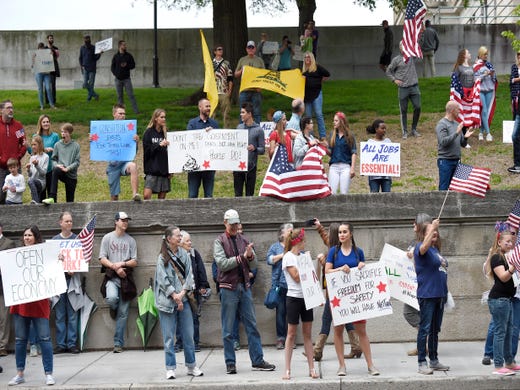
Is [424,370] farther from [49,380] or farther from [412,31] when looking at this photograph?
[412,31]

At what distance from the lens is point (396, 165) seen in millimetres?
17500

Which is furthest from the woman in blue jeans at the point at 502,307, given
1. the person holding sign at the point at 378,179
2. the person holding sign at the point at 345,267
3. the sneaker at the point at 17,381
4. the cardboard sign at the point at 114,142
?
the cardboard sign at the point at 114,142

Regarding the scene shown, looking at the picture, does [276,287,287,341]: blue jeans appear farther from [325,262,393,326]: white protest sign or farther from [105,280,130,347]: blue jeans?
[105,280,130,347]: blue jeans

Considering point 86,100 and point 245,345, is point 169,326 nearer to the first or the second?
point 245,345

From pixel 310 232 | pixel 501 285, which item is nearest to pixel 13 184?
pixel 310 232

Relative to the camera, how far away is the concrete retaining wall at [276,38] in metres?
35.0

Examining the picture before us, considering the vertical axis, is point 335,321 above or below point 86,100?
below

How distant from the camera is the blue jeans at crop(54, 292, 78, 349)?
1638 centimetres

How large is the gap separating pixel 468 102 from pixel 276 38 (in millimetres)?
13559

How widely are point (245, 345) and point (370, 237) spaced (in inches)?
97.1

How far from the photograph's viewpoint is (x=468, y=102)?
2180 cm

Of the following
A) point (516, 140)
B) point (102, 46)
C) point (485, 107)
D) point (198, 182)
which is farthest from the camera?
point (102, 46)

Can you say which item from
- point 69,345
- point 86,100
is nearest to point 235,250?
point 69,345

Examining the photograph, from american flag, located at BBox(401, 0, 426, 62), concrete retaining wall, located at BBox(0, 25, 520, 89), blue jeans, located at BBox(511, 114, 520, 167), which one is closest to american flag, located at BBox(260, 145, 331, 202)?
blue jeans, located at BBox(511, 114, 520, 167)
